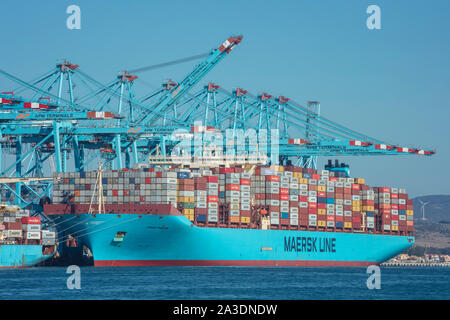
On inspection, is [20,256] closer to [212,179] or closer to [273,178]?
[212,179]

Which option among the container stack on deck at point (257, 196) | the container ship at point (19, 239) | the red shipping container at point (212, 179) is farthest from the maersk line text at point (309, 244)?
the container ship at point (19, 239)

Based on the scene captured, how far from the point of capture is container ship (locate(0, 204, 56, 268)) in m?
68.6

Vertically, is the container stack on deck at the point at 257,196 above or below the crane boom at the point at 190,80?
below

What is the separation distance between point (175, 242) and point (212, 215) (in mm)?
4373

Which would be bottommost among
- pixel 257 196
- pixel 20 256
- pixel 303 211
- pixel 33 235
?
pixel 20 256

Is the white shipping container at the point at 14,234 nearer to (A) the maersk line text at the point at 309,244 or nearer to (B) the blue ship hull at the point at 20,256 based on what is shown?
(B) the blue ship hull at the point at 20,256

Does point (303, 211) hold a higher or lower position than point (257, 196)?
lower

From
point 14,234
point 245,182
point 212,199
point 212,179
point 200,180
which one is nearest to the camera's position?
point 200,180

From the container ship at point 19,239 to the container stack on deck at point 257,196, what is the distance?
5.23 meters

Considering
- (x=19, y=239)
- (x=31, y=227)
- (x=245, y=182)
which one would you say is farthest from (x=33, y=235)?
(x=245, y=182)

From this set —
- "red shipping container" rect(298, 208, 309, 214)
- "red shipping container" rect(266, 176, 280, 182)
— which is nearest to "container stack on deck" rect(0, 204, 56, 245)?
"red shipping container" rect(266, 176, 280, 182)

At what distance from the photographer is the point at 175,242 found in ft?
209

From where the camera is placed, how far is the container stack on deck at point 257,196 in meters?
64.3
